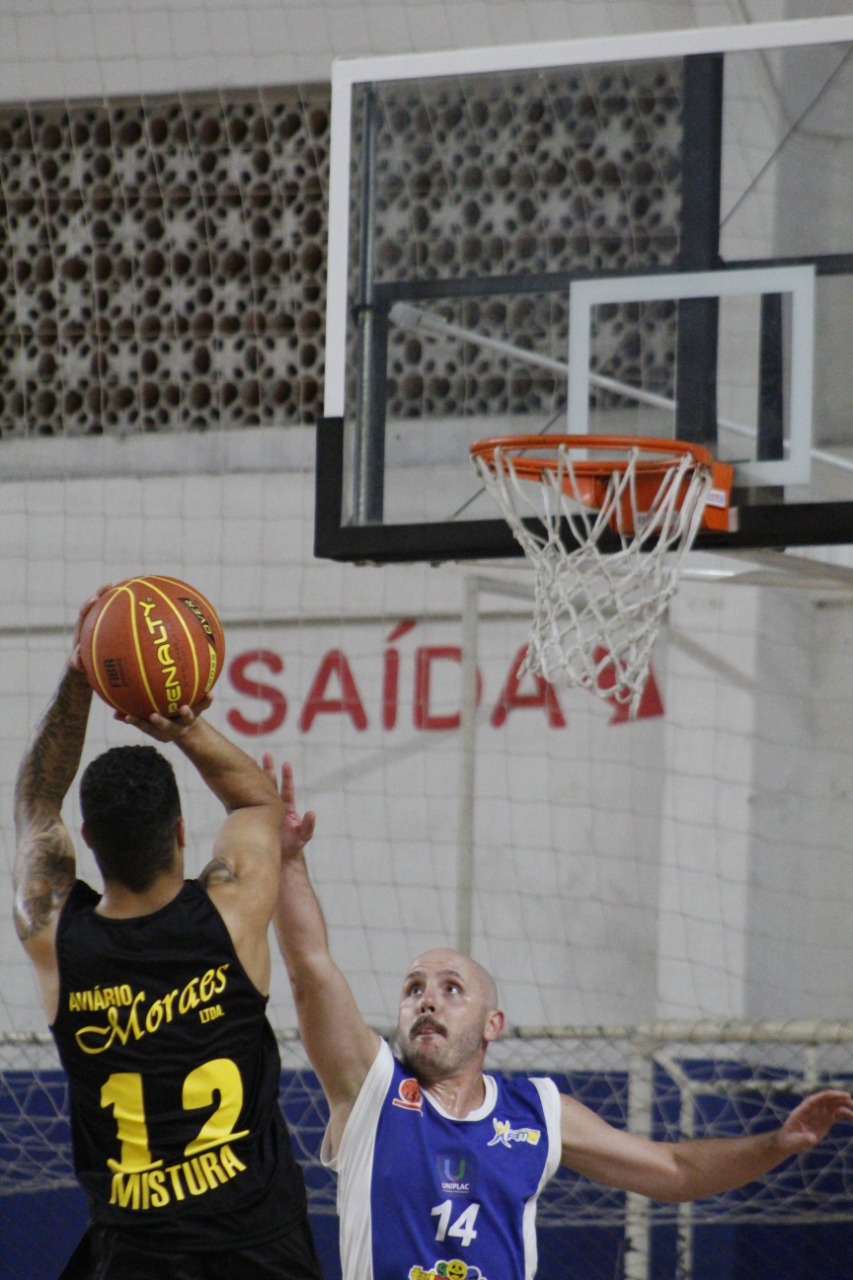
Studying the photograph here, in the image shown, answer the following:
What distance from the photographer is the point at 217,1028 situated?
8.49 ft

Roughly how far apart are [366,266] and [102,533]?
282cm

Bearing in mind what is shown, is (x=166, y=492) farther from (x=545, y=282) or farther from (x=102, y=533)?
(x=545, y=282)

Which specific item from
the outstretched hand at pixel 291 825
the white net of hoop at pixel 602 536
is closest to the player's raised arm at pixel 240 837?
the outstretched hand at pixel 291 825

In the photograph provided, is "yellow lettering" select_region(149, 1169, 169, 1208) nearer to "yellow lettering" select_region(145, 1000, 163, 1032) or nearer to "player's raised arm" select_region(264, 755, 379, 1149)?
"yellow lettering" select_region(145, 1000, 163, 1032)

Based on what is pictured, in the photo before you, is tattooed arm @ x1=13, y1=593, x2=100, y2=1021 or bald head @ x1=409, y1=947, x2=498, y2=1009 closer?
tattooed arm @ x1=13, y1=593, x2=100, y2=1021

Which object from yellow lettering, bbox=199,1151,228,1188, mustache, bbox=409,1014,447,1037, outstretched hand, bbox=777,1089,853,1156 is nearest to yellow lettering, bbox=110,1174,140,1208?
yellow lettering, bbox=199,1151,228,1188

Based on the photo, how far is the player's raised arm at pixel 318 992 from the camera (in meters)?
3.14

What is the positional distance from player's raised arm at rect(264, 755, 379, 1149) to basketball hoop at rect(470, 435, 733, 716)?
0.98 metres

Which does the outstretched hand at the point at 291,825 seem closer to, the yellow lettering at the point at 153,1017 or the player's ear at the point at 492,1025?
the yellow lettering at the point at 153,1017

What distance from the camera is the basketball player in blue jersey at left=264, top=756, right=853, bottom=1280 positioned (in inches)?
125

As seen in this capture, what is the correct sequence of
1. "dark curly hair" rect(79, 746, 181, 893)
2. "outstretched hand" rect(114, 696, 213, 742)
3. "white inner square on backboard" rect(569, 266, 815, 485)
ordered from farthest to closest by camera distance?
"white inner square on backboard" rect(569, 266, 815, 485)
"outstretched hand" rect(114, 696, 213, 742)
"dark curly hair" rect(79, 746, 181, 893)

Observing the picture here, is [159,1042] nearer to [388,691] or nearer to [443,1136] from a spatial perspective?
[443,1136]

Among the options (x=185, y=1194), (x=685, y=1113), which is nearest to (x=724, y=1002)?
(x=685, y=1113)

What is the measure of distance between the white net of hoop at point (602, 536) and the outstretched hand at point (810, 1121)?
3.30ft
